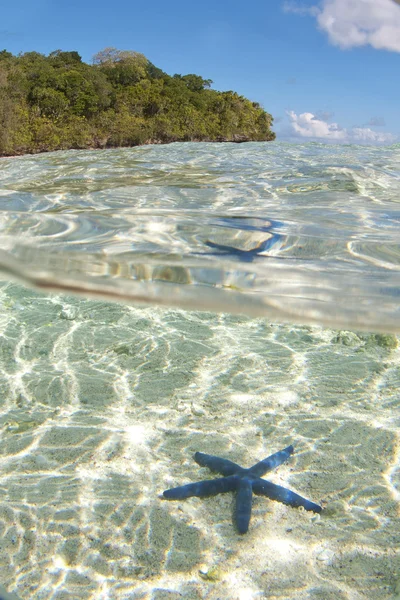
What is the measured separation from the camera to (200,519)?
2.78m

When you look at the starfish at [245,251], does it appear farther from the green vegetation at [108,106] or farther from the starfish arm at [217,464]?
the green vegetation at [108,106]

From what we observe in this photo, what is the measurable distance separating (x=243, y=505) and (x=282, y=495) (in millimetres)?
242

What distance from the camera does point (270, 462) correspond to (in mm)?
3039

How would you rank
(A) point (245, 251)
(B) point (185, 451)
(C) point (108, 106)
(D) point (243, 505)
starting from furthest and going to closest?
(C) point (108, 106) < (A) point (245, 251) < (B) point (185, 451) < (D) point (243, 505)

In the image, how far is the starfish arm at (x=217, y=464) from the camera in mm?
2958

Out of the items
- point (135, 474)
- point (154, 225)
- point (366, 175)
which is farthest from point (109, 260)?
point (366, 175)

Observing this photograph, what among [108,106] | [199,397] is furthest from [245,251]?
[108,106]

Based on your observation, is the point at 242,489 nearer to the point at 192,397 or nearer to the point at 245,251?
the point at 192,397

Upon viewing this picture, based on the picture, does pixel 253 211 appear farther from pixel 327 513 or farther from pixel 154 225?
pixel 327 513

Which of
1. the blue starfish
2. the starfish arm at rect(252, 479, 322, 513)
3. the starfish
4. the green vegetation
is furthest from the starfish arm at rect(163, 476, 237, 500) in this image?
the green vegetation

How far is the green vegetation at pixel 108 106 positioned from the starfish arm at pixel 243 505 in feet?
90.3

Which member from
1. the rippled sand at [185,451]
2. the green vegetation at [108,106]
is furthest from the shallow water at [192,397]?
the green vegetation at [108,106]

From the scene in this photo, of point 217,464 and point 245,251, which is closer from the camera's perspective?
point 217,464

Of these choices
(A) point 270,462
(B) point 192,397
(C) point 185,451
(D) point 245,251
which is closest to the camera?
(A) point 270,462
